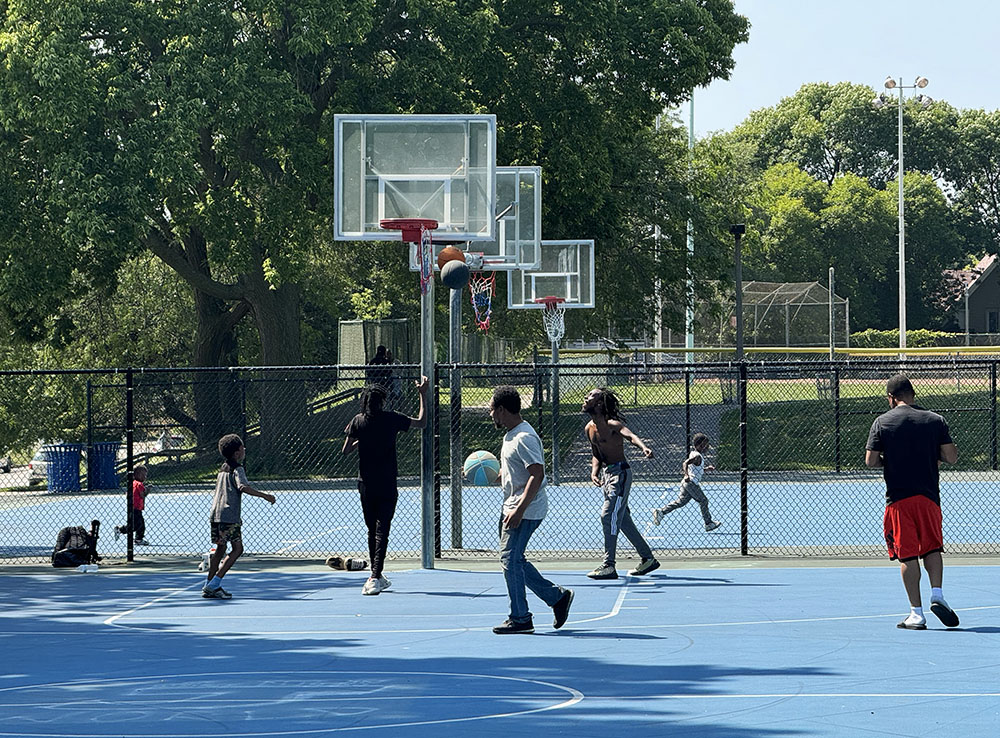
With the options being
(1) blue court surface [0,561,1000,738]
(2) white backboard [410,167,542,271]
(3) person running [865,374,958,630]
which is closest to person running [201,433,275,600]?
(1) blue court surface [0,561,1000,738]

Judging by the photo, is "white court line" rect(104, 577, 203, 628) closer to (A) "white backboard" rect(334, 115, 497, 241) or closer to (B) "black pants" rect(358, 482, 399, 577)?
(B) "black pants" rect(358, 482, 399, 577)

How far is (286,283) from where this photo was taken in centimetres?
3136

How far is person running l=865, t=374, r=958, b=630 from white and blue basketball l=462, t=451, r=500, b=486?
43.0ft

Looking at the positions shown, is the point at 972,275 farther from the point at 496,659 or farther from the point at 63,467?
the point at 496,659

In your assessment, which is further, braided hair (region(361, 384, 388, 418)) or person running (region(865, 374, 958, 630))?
braided hair (region(361, 384, 388, 418))

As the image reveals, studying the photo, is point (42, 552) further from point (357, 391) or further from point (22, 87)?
point (357, 391)

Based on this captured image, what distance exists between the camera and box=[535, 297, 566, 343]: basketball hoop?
1059 inches

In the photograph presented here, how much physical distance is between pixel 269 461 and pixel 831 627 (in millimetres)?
18755

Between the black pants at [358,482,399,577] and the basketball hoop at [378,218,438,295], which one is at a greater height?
the basketball hoop at [378,218,438,295]

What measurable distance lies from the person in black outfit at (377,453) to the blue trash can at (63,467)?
15765 mm

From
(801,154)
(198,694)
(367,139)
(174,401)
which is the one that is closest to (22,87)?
(174,401)

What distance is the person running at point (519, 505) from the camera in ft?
34.4

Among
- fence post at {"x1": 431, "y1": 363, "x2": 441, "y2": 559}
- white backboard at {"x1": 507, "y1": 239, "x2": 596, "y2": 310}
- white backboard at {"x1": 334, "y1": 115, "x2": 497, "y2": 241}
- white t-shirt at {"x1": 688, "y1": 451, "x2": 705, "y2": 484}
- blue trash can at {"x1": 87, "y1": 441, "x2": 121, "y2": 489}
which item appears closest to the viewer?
fence post at {"x1": 431, "y1": 363, "x2": 441, "y2": 559}

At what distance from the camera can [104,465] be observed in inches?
1099
